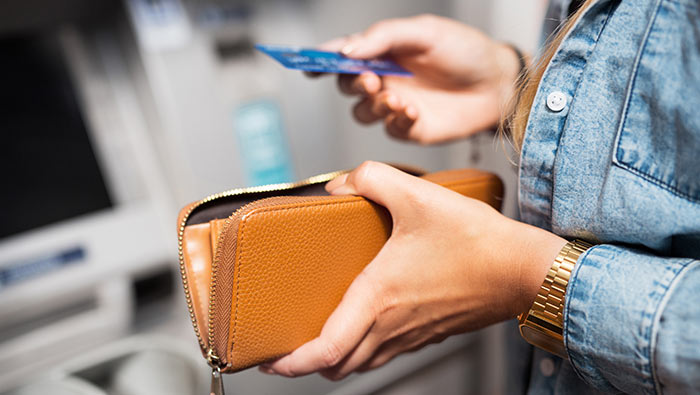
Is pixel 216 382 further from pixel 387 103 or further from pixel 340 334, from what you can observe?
pixel 387 103

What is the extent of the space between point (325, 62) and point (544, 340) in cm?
50

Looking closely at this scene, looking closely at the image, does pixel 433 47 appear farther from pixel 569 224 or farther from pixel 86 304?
pixel 86 304

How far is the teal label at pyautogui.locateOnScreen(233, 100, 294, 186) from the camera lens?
4.17ft

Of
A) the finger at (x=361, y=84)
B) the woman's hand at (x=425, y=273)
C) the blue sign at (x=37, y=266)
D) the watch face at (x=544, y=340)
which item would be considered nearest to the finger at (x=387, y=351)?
the woman's hand at (x=425, y=273)

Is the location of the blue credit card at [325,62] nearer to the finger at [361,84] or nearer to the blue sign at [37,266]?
the finger at [361,84]

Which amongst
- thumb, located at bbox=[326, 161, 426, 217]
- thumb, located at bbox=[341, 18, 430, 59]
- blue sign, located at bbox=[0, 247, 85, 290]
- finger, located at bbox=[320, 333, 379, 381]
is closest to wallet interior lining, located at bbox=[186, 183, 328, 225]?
thumb, located at bbox=[326, 161, 426, 217]

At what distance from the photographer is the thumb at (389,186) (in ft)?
1.74

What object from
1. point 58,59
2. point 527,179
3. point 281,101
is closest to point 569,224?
point 527,179

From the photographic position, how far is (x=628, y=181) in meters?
0.43

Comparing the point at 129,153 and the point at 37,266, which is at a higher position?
the point at 129,153

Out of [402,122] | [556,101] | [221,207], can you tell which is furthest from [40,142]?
[556,101]

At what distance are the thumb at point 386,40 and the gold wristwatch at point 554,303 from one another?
1.60 feet

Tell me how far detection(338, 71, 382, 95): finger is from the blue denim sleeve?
1.52ft

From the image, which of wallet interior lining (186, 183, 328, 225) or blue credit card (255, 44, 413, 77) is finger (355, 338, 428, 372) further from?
blue credit card (255, 44, 413, 77)
